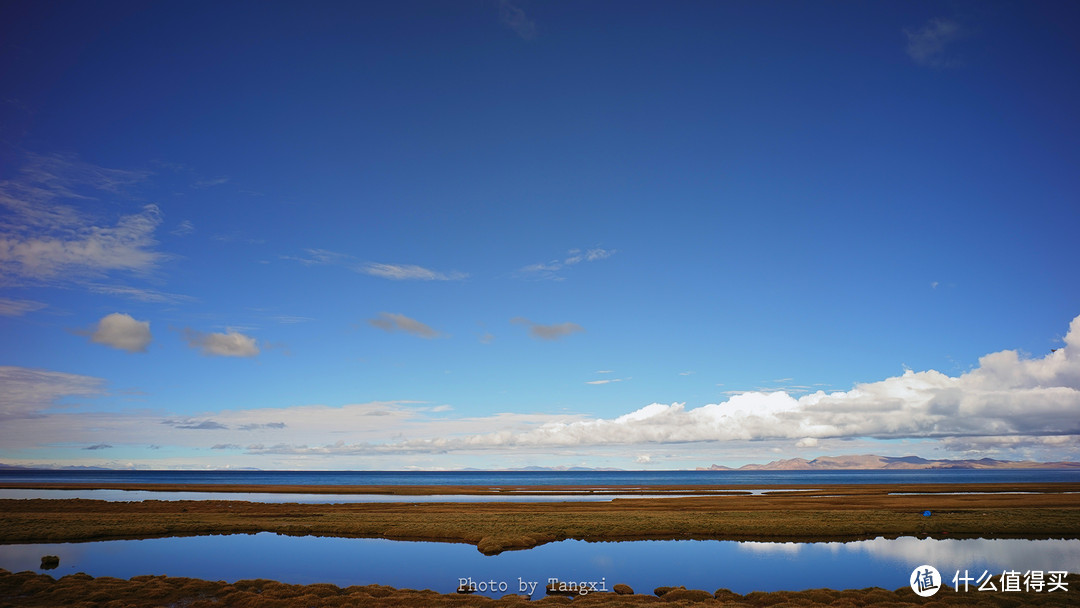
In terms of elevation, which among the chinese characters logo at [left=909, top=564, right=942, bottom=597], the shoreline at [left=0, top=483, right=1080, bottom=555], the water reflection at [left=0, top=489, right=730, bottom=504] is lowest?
the water reflection at [left=0, top=489, right=730, bottom=504]

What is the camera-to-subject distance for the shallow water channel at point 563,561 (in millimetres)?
29219

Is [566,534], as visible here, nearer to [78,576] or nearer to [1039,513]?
[78,576]

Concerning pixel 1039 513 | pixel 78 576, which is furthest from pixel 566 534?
pixel 1039 513

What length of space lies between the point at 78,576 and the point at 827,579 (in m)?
38.2

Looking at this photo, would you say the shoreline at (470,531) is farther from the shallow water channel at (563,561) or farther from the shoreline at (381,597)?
the shallow water channel at (563,561)

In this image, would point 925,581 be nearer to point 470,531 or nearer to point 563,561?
point 563,561

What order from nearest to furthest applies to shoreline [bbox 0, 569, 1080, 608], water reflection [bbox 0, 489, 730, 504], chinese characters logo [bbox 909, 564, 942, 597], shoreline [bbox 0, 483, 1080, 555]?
shoreline [bbox 0, 569, 1080, 608], chinese characters logo [bbox 909, 564, 942, 597], shoreline [bbox 0, 483, 1080, 555], water reflection [bbox 0, 489, 730, 504]

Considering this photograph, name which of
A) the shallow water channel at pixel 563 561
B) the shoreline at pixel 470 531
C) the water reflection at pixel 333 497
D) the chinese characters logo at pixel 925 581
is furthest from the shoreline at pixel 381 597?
the water reflection at pixel 333 497

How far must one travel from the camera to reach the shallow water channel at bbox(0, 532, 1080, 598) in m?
29.2

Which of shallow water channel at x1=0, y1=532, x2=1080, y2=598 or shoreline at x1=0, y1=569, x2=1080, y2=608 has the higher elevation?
shoreline at x1=0, y1=569, x2=1080, y2=608

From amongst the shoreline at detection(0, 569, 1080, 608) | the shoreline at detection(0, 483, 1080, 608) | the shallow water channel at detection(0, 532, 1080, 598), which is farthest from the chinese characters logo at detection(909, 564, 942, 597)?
the shallow water channel at detection(0, 532, 1080, 598)

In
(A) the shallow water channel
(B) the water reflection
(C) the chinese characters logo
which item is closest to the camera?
(C) the chinese characters logo

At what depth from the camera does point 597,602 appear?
2388cm

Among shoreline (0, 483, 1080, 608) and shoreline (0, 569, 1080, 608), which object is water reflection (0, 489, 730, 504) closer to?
shoreline (0, 483, 1080, 608)
